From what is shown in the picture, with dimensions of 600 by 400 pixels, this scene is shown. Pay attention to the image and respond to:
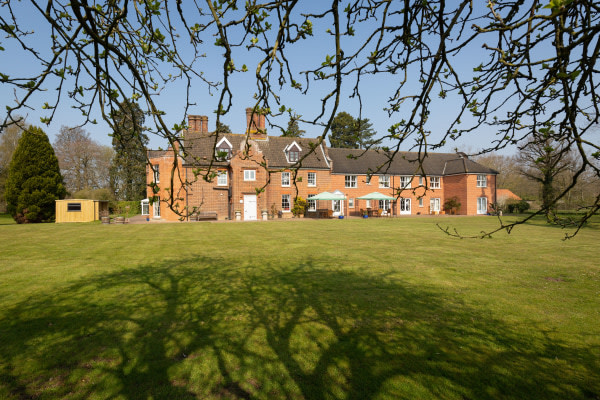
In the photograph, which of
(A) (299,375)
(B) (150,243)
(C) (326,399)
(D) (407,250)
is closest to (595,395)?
(C) (326,399)

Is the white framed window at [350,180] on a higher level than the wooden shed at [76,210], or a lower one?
higher

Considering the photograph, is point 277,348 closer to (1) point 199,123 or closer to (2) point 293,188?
(2) point 293,188

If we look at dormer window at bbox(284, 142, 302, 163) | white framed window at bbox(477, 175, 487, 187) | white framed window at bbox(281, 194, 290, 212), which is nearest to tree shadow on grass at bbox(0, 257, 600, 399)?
white framed window at bbox(281, 194, 290, 212)

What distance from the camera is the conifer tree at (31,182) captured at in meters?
27.7

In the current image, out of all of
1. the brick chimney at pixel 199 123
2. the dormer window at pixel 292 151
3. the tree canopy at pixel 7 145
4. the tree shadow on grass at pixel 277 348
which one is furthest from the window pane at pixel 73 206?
the tree shadow on grass at pixel 277 348

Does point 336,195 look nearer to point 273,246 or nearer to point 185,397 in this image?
point 273,246

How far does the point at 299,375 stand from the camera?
4.19 meters

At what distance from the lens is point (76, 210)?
1185 inches

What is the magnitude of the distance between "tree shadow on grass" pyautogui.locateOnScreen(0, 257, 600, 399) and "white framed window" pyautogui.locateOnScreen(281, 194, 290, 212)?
95.0ft

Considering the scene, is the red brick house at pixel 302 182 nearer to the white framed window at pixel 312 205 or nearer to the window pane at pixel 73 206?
the white framed window at pixel 312 205

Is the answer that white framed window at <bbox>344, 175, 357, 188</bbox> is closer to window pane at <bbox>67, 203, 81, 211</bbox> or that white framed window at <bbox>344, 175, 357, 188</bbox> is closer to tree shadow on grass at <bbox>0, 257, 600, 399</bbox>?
window pane at <bbox>67, 203, 81, 211</bbox>

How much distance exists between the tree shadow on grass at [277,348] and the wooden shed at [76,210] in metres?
27.0

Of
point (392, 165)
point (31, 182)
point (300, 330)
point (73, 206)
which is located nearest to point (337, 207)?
point (392, 165)

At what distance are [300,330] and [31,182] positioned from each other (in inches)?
1264
